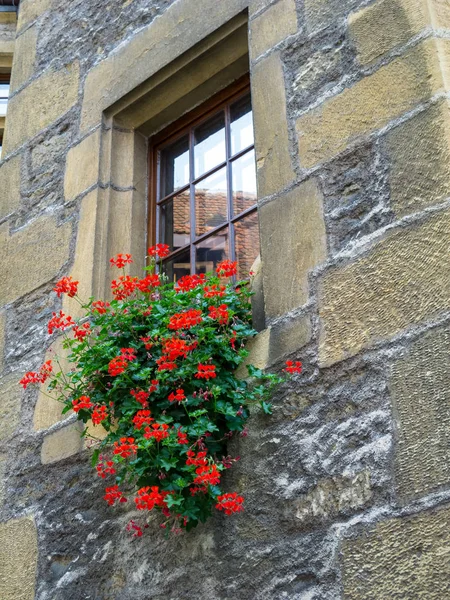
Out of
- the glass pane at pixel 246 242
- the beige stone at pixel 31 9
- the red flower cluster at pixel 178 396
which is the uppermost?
the beige stone at pixel 31 9

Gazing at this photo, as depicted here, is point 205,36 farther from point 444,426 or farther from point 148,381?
point 444,426

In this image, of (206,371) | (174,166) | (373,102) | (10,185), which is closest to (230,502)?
(206,371)

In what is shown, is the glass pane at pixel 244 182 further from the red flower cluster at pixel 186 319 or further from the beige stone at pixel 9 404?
the beige stone at pixel 9 404

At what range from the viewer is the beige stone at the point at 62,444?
3611mm

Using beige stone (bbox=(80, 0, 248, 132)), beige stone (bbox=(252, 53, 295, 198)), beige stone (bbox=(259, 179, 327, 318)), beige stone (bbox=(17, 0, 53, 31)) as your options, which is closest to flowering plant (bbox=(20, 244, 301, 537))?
beige stone (bbox=(259, 179, 327, 318))

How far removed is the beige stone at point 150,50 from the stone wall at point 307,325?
Answer: 0.01 m

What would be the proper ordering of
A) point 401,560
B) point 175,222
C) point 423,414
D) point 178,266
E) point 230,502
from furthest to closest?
point 175,222
point 178,266
point 230,502
point 423,414
point 401,560

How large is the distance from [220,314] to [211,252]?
815 mm

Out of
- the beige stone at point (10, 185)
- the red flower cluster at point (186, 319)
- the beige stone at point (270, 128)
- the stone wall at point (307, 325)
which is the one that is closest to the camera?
the stone wall at point (307, 325)

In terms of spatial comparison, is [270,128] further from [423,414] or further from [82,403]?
[423,414]

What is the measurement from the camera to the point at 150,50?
428cm

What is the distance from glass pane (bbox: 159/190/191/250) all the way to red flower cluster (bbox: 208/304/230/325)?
0.93 metres

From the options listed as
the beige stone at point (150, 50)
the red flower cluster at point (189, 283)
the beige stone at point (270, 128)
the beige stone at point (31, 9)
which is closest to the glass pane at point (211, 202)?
the beige stone at point (270, 128)

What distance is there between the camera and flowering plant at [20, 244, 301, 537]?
2904 mm
